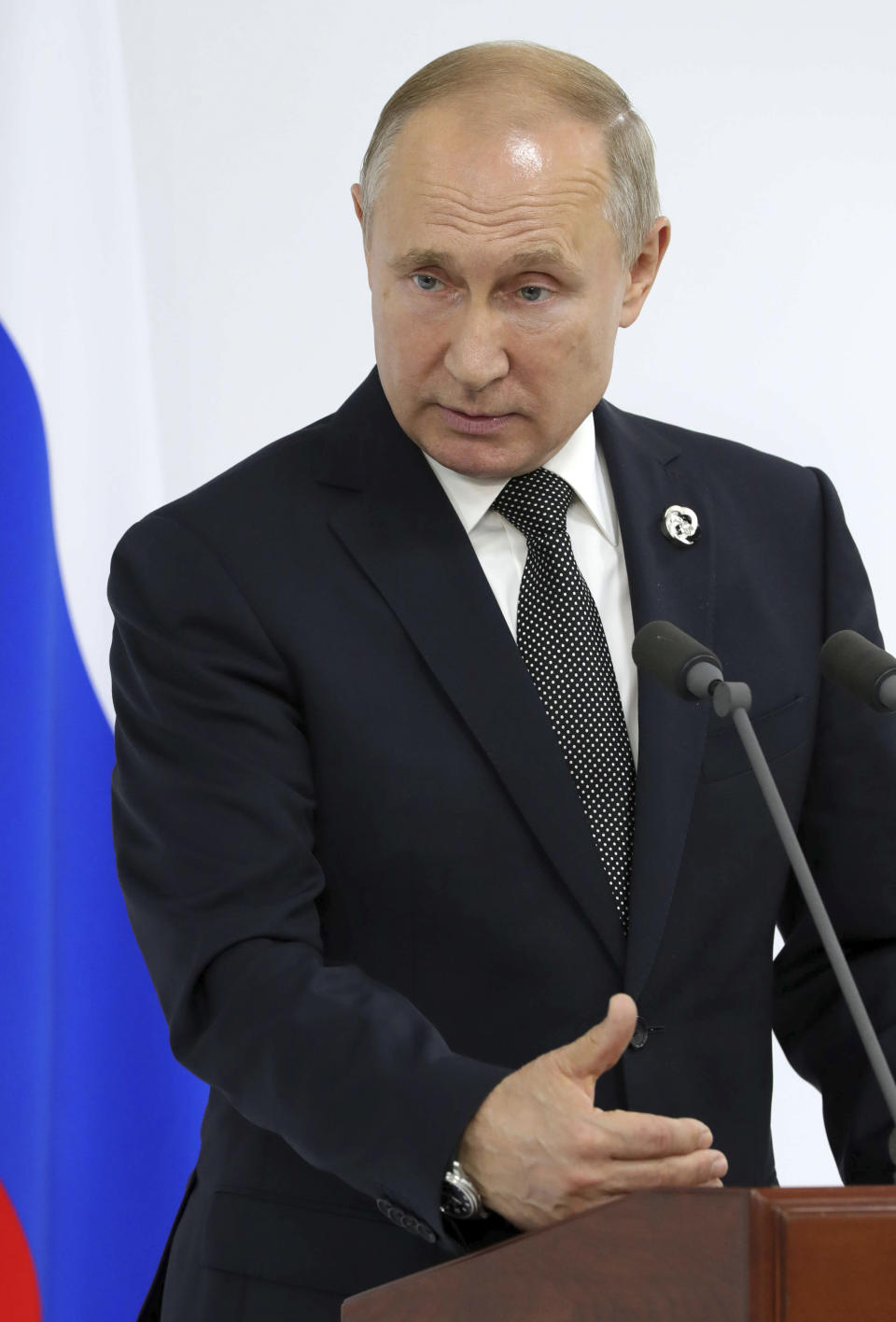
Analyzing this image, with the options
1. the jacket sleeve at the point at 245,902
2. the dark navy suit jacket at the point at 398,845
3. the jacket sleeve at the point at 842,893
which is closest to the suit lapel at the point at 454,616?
the dark navy suit jacket at the point at 398,845

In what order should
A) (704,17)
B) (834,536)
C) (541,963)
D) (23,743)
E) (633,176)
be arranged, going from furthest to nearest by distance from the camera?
(704,17) < (23,743) < (834,536) < (633,176) < (541,963)

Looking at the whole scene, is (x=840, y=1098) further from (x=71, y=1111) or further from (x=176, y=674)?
(x=71, y=1111)

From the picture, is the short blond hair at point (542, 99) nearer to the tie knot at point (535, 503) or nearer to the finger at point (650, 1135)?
the tie knot at point (535, 503)

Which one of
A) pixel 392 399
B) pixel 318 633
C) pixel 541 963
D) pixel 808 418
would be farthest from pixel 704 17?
pixel 541 963

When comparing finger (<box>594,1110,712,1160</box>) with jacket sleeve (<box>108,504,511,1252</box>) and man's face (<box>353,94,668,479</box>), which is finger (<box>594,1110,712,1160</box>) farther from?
man's face (<box>353,94,668,479</box>)

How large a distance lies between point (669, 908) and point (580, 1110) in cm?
40

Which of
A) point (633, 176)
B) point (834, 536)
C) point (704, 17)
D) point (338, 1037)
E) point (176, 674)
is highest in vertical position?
point (704, 17)

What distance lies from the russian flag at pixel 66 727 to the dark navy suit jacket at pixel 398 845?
39 centimetres

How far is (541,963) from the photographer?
1.45 m

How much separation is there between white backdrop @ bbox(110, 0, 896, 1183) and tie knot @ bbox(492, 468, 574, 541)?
106cm

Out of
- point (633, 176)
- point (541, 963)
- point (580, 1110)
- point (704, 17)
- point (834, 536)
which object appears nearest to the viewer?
point (580, 1110)

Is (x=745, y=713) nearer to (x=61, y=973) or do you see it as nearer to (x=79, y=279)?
(x=61, y=973)

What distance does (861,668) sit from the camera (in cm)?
120

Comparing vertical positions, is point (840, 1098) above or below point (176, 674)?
below
